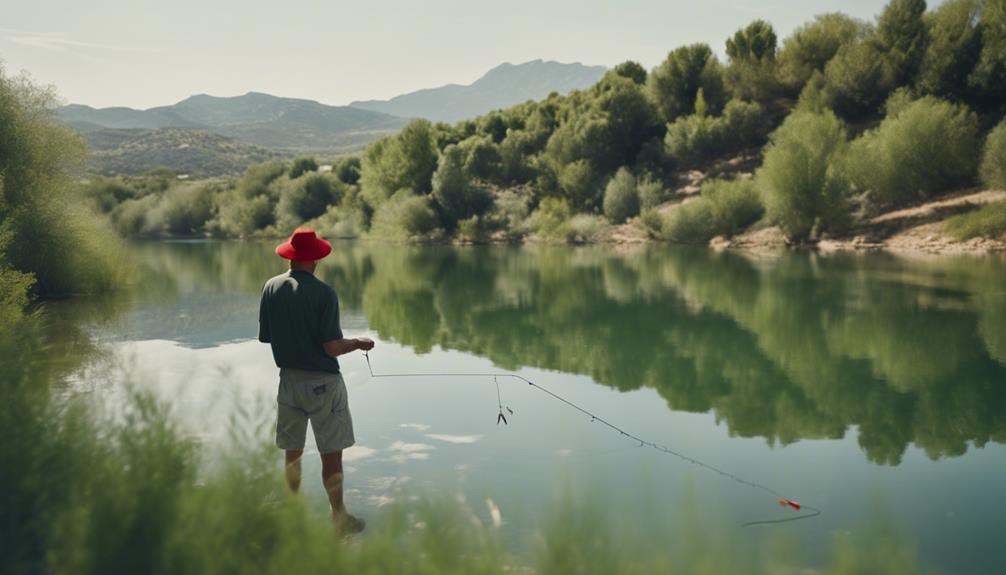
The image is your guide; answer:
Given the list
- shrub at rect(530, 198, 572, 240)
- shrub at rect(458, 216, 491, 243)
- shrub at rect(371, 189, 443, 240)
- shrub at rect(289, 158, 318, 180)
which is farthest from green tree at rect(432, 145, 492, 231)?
shrub at rect(289, 158, 318, 180)

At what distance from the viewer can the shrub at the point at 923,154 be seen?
45.8 meters

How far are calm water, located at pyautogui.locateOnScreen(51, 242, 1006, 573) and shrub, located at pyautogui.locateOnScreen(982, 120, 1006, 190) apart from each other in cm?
1491

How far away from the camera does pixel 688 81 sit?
70062 millimetres

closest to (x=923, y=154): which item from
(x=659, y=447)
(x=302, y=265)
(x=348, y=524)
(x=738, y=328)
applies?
(x=738, y=328)

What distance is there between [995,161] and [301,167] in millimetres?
77881

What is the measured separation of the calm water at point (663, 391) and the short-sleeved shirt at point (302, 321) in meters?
0.66

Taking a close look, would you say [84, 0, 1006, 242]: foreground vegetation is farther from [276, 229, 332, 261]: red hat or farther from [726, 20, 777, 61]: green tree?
[276, 229, 332, 261]: red hat

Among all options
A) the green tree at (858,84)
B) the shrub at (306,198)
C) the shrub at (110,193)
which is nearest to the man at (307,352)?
the green tree at (858,84)

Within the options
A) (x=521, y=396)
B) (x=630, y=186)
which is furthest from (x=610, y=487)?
(x=630, y=186)

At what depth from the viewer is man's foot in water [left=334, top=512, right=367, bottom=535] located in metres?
6.10

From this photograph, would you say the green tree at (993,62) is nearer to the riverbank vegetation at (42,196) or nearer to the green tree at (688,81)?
the green tree at (688,81)

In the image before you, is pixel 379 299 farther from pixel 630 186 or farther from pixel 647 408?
pixel 630 186

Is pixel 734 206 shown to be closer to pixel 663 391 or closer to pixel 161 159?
pixel 663 391

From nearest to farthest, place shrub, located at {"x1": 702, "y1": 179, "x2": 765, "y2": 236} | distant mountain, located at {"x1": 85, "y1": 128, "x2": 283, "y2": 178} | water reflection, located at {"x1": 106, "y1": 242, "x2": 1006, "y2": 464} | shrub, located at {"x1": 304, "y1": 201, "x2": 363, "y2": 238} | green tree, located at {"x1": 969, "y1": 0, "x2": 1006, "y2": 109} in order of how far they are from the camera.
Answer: water reflection, located at {"x1": 106, "y1": 242, "x2": 1006, "y2": 464} < green tree, located at {"x1": 969, "y1": 0, "x2": 1006, "y2": 109} < shrub, located at {"x1": 702, "y1": 179, "x2": 765, "y2": 236} < shrub, located at {"x1": 304, "y1": 201, "x2": 363, "y2": 238} < distant mountain, located at {"x1": 85, "y1": 128, "x2": 283, "y2": 178}
